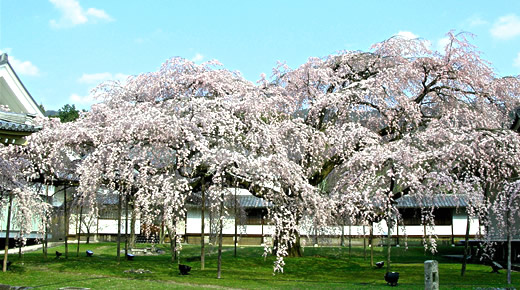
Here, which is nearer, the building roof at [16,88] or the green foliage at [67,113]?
A: the building roof at [16,88]

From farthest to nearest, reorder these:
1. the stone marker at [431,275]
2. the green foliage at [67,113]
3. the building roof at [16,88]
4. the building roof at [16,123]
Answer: the green foliage at [67,113]
the building roof at [16,88]
the building roof at [16,123]
the stone marker at [431,275]

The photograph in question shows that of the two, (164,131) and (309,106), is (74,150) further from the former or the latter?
(309,106)

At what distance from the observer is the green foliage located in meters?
53.8

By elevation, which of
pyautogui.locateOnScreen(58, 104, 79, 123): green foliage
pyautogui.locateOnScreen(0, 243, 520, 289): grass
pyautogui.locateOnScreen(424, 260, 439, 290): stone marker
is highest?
pyautogui.locateOnScreen(58, 104, 79, 123): green foliage

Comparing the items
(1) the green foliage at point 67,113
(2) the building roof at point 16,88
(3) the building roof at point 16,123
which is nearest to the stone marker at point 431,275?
(3) the building roof at point 16,123

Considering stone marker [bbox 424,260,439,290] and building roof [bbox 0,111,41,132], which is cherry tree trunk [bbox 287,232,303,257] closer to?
stone marker [bbox 424,260,439,290]

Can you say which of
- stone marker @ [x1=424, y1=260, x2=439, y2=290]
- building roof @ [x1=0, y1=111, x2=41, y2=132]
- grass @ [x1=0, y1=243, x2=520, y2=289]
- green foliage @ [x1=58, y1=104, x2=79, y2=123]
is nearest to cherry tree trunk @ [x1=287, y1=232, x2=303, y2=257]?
grass @ [x1=0, y1=243, x2=520, y2=289]

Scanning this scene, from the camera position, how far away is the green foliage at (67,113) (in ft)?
177

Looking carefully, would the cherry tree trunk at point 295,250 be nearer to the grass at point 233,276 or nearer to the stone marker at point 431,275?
the grass at point 233,276

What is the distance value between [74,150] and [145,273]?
17.1 ft

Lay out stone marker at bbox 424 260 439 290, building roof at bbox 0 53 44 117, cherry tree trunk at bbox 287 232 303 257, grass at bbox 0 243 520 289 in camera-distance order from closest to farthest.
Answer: stone marker at bbox 424 260 439 290, grass at bbox 0 243 520 289, building roof at bbox 0 53 44 117, cherry tree trunk at bbox 287 232 303 257

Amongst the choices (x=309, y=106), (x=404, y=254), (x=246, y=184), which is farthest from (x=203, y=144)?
(x=404, y=254)

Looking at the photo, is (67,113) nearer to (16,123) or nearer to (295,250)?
(295,250)

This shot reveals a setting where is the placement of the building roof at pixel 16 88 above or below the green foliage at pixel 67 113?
below
